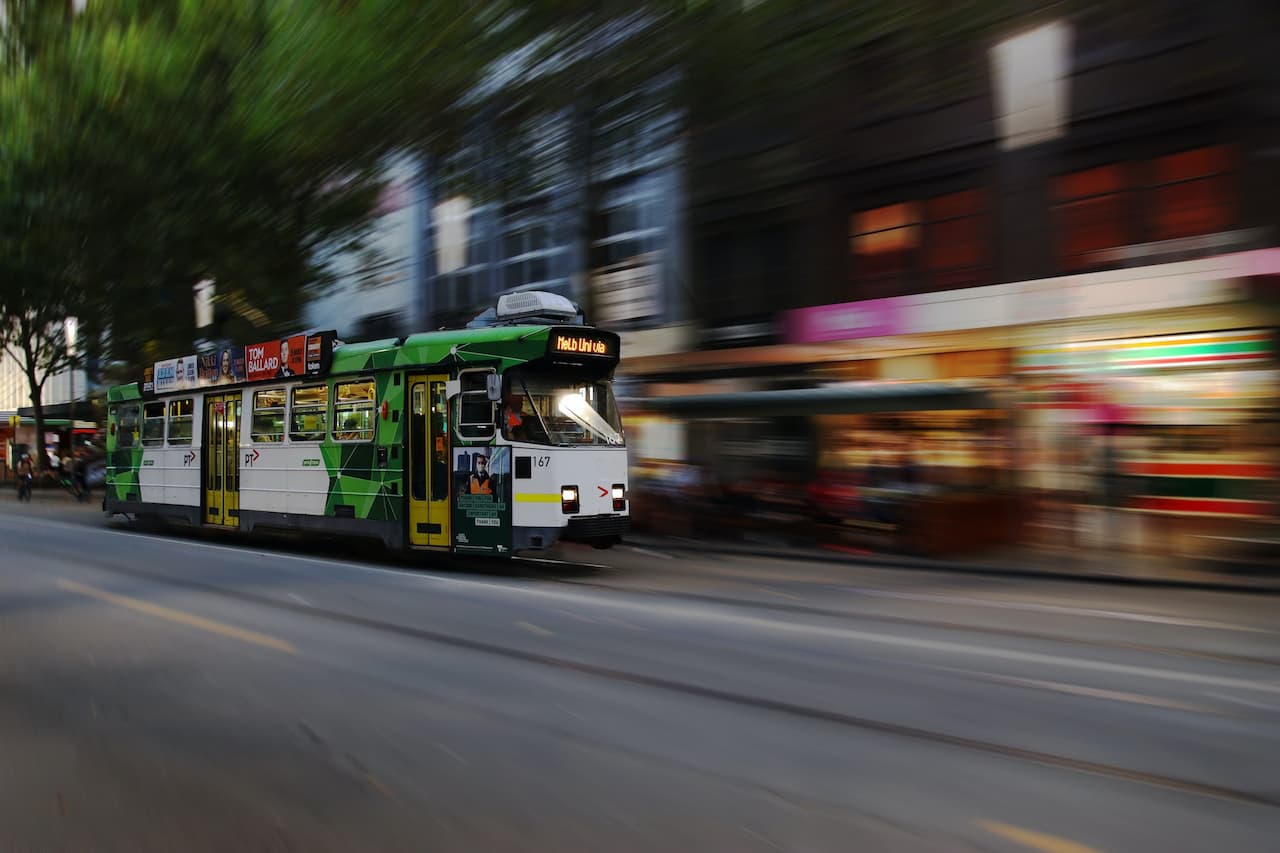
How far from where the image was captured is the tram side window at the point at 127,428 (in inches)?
774

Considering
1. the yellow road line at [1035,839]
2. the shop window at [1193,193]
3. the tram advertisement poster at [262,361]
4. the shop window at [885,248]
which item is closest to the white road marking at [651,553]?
the tram advertisement poster at [262,361]

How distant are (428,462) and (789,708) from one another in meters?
7.92

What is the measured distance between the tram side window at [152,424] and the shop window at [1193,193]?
17.4m

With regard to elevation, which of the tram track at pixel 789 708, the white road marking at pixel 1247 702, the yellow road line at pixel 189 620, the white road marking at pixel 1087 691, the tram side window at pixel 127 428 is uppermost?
the tram side window at pixel 127 428

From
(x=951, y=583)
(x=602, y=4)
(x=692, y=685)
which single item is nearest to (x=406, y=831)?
(x=692, y=685)

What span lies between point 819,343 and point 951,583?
9143mm

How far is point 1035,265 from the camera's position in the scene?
697 inches

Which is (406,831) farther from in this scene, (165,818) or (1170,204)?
(1170,204)

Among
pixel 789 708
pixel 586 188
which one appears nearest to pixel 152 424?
pixel 586 188

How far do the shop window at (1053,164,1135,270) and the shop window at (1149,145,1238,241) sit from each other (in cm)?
47

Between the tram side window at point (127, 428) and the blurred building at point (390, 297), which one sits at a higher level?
the blurred building at point (390, 297)

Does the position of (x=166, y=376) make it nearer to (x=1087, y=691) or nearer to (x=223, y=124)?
(x=223, y=124)

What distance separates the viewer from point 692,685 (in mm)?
6375

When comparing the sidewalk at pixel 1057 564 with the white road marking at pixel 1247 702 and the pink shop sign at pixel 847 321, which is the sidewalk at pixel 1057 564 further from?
the white road marking at pixel 1247 702
